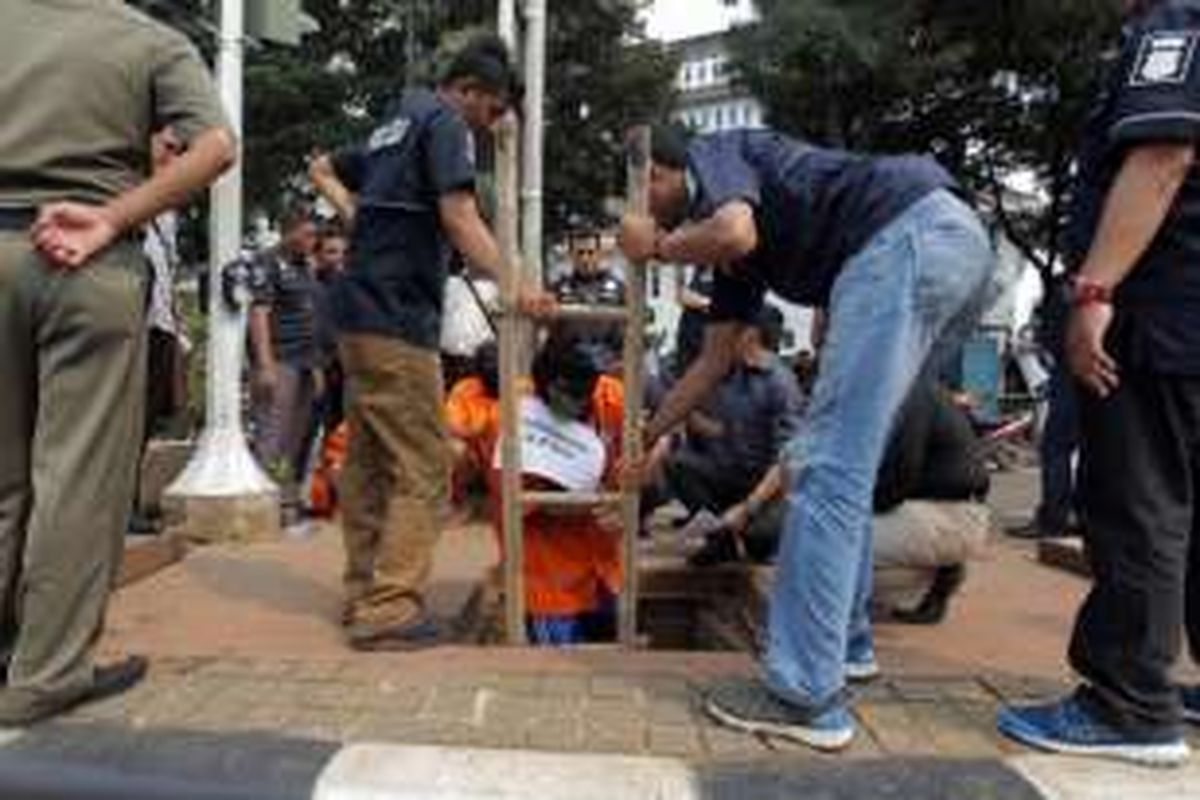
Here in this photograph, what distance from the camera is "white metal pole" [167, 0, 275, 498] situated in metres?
8.37

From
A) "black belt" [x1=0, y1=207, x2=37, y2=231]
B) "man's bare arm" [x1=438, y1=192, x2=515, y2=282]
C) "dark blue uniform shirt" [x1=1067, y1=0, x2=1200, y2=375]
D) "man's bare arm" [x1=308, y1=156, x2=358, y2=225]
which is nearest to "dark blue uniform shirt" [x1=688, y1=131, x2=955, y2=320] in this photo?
"dark blue uniform shirt" [x1=1067, y1=0, x2=1200, y2=375]

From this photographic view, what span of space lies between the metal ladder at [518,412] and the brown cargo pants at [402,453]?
8.3 inches

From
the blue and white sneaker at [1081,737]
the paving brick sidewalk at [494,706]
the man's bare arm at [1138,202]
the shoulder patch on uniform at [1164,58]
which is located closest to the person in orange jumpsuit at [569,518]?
the paving brick sidewalk at [494,706]

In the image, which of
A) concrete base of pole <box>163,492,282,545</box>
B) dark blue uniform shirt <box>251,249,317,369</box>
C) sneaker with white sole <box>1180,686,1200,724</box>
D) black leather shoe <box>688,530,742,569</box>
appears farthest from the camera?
dark blue uniform shirt <box>251,249,317,369</box>

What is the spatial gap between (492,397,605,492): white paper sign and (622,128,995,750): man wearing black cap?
1.56 metres

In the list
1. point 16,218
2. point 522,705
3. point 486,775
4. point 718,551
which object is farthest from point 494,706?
point 718,551

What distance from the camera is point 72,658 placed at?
4.60 meters

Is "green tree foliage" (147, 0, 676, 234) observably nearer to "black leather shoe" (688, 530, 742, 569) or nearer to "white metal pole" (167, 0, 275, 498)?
"white metal pole" (167, 0, 275, 498)

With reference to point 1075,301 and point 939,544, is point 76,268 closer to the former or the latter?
point 1075,301

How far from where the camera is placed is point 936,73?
21.2 meters

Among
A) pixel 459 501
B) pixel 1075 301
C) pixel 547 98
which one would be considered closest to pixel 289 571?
pixel 459 501

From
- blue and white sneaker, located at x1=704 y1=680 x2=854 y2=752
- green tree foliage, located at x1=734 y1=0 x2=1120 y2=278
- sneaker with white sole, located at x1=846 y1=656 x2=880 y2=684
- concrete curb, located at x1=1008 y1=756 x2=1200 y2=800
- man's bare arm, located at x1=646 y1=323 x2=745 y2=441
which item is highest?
green tree foliage, located at x1=734 y1=0 x2=1120 y2=278

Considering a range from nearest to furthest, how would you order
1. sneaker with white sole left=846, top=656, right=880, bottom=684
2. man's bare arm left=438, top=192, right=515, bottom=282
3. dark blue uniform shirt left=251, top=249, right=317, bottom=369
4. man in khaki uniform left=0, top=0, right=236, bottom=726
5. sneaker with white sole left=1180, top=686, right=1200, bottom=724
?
man in khaki uniform left=0, top=0, right=236, bottom=726
sneaker with white sole left=1180, top=686, right=1200, bottom=724
sneaker with white sole left=846, top=656, right=880, bottom=684
man's bare arm left=438, top=192, right=515, bottom=282
dark blue uniform shirt left=251, top=249, right=317, bottom=369

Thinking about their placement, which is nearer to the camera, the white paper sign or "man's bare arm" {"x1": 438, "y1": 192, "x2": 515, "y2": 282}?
"man's bare arm" {"x1": 438, "y1": 192, "x2": 515, "y2": 282}
